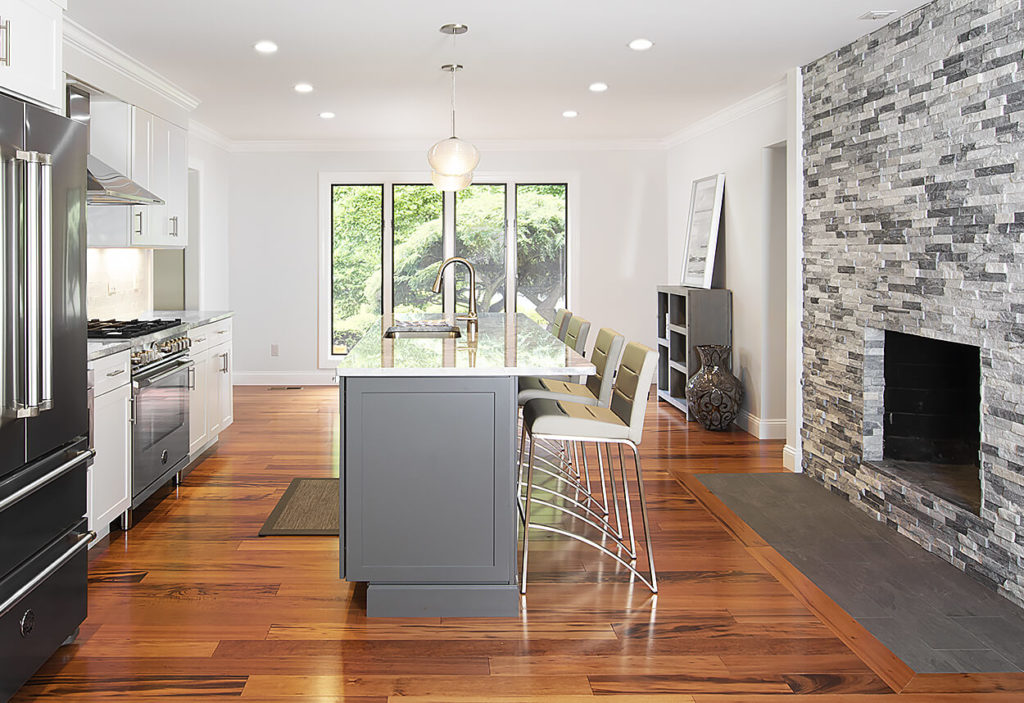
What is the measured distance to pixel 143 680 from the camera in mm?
2555

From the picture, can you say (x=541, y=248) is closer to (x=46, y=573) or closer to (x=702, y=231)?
(x=702, y=231)

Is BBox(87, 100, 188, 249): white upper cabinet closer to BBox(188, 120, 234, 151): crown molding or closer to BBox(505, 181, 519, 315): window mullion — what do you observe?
BBox(188, 120, 234, 151): crown molding

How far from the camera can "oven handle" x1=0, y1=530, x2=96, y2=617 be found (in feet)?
7.40

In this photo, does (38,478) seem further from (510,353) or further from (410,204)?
(410,204)

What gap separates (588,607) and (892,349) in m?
2.28

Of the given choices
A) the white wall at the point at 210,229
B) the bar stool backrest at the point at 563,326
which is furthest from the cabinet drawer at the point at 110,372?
the white wall at the point at 210,229

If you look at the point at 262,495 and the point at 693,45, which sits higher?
the point at 693,45

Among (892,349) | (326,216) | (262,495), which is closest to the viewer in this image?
(892,349)

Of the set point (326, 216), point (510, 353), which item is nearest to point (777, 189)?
point (510, 353)

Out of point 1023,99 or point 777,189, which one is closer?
point 1023,99

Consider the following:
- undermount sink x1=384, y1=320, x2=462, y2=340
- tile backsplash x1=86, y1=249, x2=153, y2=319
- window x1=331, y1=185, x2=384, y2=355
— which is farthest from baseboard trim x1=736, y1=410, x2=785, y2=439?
tile backsplash x1=86, y1=249, x2=153, y2=319

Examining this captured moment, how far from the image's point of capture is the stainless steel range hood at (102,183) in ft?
13.1

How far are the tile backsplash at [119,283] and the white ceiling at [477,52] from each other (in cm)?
117

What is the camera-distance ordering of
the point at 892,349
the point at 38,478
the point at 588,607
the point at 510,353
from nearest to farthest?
1. the point at 38,478
2. the point at 588,607
3. the point at 510,353
4. the point at 892,349
